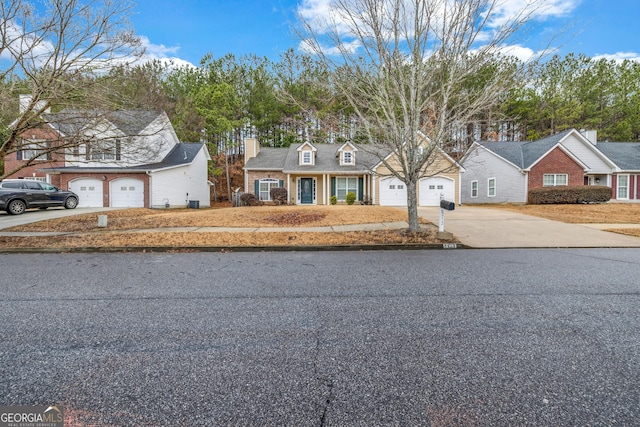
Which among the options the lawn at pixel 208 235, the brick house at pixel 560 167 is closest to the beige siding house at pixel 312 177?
the brick house at pixel 560 167

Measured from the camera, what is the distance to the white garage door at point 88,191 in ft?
66.6

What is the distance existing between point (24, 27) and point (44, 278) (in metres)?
7.27

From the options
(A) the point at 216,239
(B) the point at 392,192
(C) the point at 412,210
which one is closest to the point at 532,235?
(C) the point at 412,210

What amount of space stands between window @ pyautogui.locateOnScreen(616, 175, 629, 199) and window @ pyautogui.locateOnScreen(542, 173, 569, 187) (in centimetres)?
445

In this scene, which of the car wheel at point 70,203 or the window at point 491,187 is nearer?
the car wheel at point 70,203

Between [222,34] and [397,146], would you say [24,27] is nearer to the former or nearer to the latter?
[222,34]

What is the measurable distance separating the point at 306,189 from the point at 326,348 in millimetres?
20290

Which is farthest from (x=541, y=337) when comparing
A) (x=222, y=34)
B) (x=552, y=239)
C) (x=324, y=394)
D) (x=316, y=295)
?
(x=222, y=34)

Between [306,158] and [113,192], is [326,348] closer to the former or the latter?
[306,158]

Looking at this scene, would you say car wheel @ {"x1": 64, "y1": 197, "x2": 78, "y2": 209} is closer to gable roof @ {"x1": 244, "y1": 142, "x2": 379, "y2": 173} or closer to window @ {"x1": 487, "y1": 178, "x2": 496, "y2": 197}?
gable roof @ {"x1": 244, "y1": 142, "x2": 379, "y2": 173}

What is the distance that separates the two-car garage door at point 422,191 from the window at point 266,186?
7682mm

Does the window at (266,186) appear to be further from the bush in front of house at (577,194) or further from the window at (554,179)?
the window at (554,179)

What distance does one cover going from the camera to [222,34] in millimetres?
12664

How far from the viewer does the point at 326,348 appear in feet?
9.14
